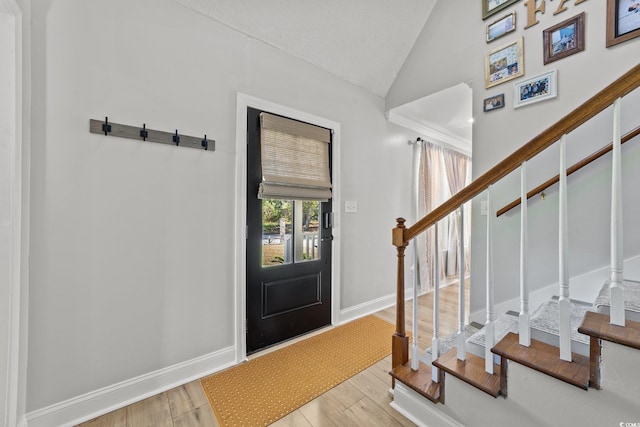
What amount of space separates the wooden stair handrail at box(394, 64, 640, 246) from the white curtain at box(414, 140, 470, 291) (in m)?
2.29

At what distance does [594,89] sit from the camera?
1711 millimetres

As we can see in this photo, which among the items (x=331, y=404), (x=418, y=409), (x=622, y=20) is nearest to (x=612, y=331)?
(x=418, y=409)

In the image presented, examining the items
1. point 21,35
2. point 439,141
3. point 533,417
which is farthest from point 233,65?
point 439,141

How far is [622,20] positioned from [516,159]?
55.0 inches

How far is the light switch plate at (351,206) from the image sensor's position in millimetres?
2777

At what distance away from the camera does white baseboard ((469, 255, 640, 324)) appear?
1595 millimetres

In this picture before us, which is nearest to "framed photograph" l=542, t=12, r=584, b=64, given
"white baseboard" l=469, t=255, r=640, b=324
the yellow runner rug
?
"white baseboard" l=469, t=255, r=640, b=324

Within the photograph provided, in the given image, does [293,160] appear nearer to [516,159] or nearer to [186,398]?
[516,159]

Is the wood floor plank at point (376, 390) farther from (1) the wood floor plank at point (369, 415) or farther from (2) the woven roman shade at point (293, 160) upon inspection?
(2) the woven roman shade at point (293, 160)

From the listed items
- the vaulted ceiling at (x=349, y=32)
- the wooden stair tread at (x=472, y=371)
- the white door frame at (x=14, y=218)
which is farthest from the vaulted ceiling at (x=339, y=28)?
the wooden stair tread at (x=472, y=371)

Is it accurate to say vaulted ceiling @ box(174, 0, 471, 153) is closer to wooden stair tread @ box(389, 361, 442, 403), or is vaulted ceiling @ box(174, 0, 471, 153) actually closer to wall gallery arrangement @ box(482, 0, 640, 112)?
wall gallery arrangement @ box(482, 0, 640, 112)

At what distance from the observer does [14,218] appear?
4.12ft

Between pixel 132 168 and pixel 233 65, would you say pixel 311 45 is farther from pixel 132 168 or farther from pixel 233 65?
pixel 132 168

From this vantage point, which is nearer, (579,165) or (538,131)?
(579,165)
